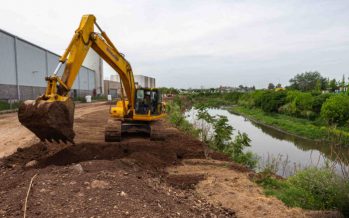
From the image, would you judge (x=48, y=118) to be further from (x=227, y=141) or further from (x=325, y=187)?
(x=227, y=141)

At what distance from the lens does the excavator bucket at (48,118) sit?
21.5ft

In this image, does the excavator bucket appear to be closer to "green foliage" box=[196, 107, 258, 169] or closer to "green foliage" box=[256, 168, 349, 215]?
"green foliage" box=[256, 168, 349, 215]

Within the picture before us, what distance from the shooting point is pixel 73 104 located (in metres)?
7.24

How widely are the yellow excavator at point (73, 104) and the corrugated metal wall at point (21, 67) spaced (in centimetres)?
1759

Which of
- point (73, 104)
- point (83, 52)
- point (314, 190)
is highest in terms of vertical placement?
point (83, 52)

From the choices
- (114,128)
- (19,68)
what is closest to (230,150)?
(114,128)

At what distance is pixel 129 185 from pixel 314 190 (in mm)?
4076

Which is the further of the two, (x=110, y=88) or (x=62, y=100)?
(x=110, y=88)

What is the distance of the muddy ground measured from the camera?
5.00 m

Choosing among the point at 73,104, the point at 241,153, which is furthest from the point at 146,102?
the point at 73,104

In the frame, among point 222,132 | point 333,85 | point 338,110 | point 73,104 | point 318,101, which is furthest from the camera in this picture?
point 333,85

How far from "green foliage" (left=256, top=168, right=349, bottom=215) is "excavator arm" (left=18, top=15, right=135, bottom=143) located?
486cm

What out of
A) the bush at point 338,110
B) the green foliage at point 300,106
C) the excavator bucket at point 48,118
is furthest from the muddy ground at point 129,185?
the green foliage at point 300,106

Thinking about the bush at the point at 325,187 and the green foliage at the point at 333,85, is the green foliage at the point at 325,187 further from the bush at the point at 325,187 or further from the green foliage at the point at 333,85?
the green foliage at the point at 333,85
